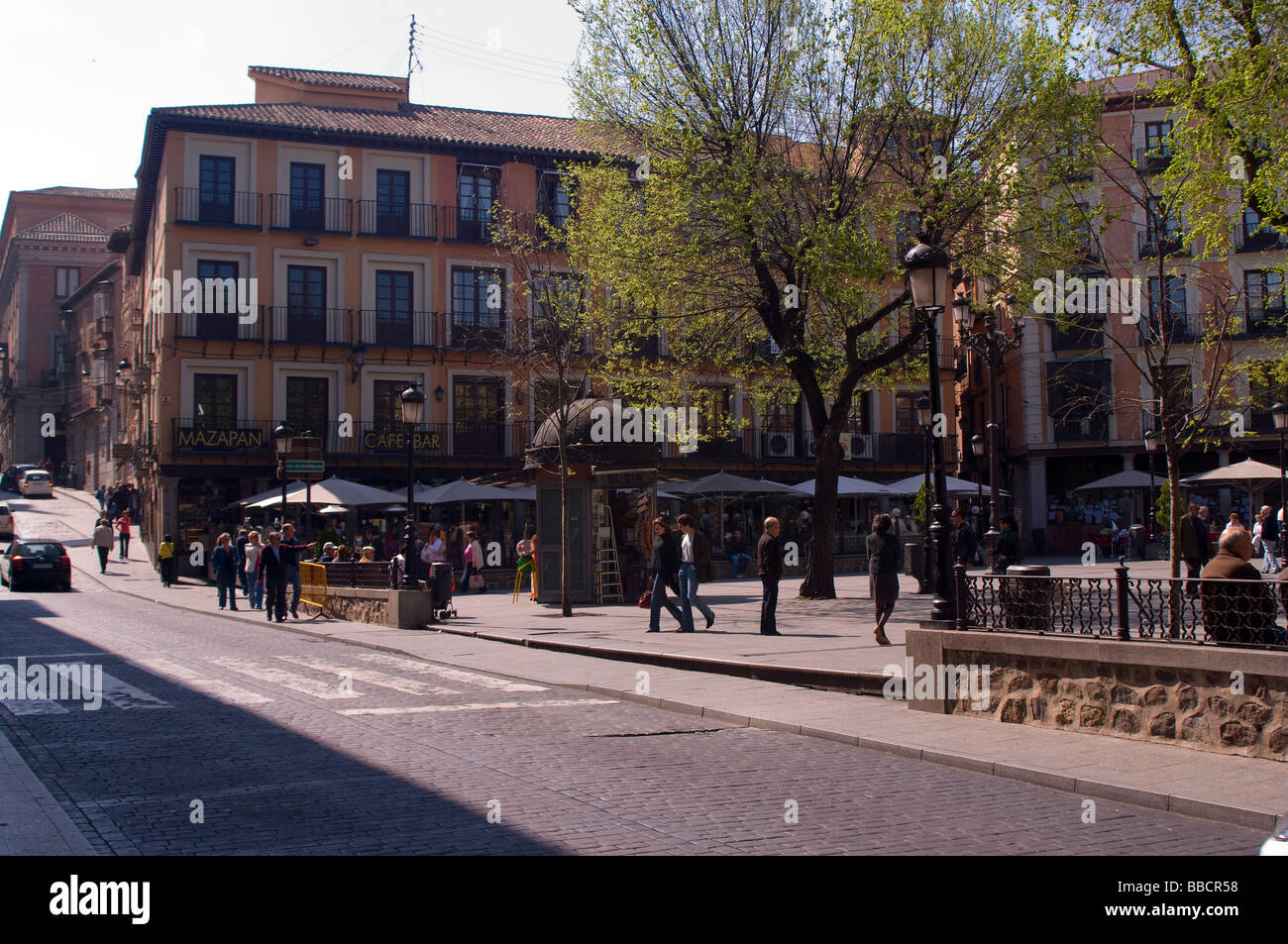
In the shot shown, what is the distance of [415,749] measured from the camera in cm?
920

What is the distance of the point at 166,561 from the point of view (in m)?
32.7

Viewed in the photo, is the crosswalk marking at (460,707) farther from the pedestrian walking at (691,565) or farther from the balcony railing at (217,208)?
the balcony railing at (217,208)

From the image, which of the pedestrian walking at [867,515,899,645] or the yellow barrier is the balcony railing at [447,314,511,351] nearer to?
the yellow barrier

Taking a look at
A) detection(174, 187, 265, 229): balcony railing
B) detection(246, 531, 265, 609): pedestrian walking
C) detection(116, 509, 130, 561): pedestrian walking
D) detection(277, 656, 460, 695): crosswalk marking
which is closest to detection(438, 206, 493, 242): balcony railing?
detection(174, 187, 265, 229): balcony railing

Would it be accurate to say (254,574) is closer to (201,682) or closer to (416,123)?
(201,682)

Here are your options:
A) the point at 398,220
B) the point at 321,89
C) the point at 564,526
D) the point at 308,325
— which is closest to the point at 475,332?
the point at 398,220

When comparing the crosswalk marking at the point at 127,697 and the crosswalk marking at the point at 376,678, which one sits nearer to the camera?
the crosswalk marking at the point at 127,697

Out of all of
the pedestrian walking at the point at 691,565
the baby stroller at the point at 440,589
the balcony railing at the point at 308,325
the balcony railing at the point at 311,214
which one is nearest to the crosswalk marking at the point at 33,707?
the pedestrian walking at the point at 691,565

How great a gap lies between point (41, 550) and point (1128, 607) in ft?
98.4

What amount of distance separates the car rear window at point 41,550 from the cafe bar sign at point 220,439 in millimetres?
5910

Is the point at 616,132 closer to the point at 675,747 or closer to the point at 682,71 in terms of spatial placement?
the point at 682,71

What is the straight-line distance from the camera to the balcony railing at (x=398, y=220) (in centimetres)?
4053

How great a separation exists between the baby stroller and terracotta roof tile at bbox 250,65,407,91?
27.5m
